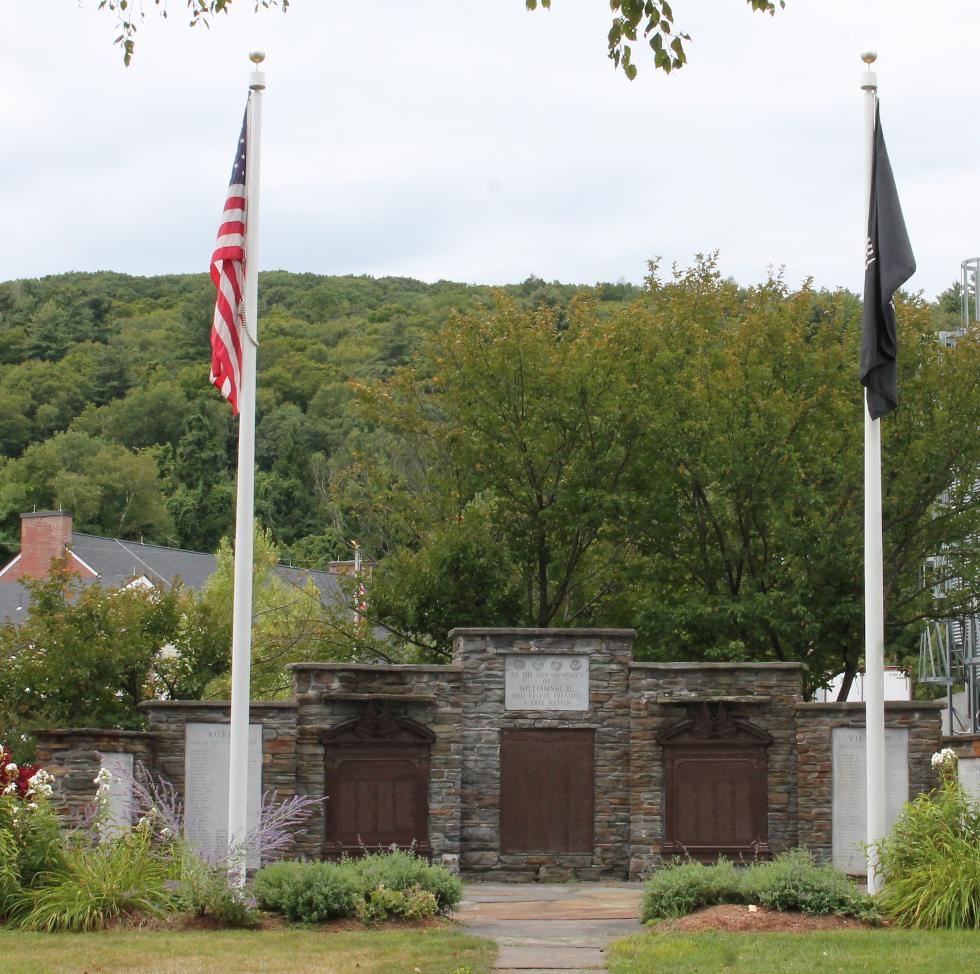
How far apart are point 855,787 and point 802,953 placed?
843cm

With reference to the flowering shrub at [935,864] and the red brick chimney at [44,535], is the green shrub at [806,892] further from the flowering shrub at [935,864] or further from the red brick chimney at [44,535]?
the red brick chimney at [44,535]

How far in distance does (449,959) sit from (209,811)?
8117 mm

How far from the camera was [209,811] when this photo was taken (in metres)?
18.4

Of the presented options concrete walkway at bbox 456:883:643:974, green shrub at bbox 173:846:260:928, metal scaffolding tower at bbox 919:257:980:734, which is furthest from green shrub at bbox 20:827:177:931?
metal scaffolding tower at bbox 919:257:980:734

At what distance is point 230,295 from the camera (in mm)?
13406

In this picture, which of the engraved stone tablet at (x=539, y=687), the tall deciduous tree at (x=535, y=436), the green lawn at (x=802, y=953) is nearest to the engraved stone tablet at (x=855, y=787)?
the engraved stone tablet at (x=539, y=687)

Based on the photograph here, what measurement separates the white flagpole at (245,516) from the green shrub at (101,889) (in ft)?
2.37

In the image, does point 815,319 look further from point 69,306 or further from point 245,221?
point 69,306

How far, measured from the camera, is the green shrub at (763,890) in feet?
41.2

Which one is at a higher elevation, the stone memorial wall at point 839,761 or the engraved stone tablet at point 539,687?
the engraved stone tablet at point 539,687

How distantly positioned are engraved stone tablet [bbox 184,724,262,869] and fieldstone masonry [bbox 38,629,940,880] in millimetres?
115

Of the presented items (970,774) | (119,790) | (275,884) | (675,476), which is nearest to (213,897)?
(275,884)

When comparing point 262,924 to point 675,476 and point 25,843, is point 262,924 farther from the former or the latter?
point 675,476

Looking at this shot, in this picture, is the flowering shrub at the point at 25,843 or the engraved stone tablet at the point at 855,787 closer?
the flowering shrub at the point at 25,843
